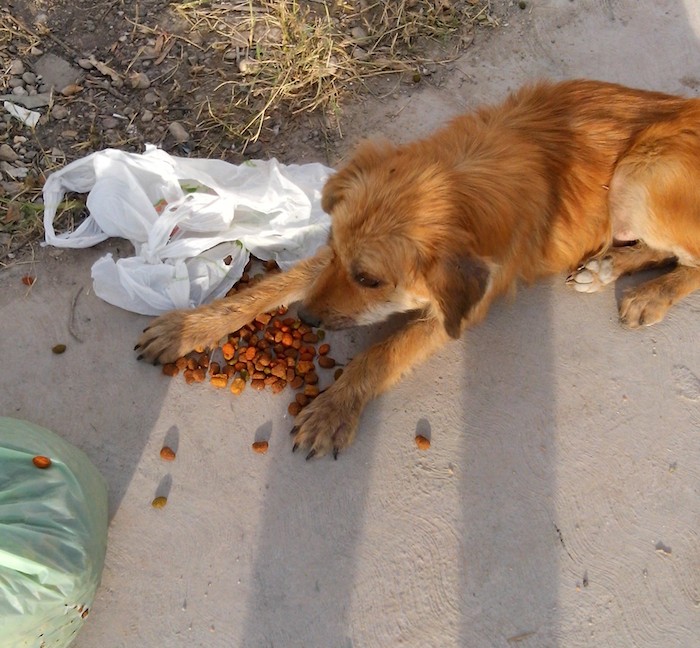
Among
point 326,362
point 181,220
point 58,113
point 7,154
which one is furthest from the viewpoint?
point 58,113

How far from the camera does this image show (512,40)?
4.62 m

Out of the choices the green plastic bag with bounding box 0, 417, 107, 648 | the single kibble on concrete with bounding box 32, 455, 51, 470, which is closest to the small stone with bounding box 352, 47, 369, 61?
the green plastic bag with bounding box 0, 417, 107, 648

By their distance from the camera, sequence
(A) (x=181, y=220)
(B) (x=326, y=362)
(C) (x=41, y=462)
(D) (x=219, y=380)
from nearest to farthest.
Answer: (C) (x=41, y=462)
(D) (x=219, y=380)
(B) (x=326, y=362)
(A) (x=181, y=220)

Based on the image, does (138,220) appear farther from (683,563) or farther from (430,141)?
(683,563)

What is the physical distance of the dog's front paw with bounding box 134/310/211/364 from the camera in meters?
3.22

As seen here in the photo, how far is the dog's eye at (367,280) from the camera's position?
2771mm

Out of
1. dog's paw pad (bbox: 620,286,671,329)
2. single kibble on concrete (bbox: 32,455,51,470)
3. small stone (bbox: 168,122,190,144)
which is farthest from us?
small stone (bbox: 168,122,190,144)

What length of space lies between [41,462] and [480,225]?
83.2 inches

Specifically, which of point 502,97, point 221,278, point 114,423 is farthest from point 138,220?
point 502,97

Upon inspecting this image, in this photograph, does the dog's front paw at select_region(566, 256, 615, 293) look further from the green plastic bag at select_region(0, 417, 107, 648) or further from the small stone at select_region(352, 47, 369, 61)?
the green plastic bag at select_region(0, 417, 107, 648)

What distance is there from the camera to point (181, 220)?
349 centimetres

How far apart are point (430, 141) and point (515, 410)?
1474 millimetres

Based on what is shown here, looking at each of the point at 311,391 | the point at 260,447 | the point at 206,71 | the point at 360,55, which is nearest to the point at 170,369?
the point at 260,447

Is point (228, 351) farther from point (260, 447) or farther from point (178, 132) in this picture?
point (178, 132)
